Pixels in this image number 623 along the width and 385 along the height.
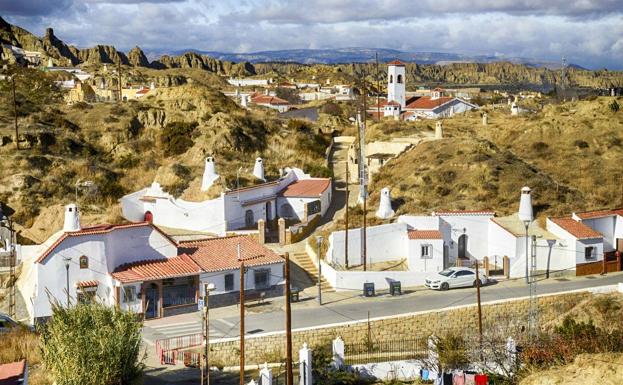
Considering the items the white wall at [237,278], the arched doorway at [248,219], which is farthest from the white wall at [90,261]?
the arched doorway at [248,219]

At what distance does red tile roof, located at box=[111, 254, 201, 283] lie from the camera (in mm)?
27016

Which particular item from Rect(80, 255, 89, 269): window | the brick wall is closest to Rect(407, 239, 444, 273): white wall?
the brick wall

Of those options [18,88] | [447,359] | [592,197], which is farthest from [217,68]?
[447,359]

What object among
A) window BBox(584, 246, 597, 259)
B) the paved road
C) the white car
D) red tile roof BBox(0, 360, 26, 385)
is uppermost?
window BBox(584, 246, 597, 259)

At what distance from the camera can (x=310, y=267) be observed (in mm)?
32250

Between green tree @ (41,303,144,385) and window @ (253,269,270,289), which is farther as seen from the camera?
window @ (253,269,270,289)

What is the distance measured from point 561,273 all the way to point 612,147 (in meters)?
18.7

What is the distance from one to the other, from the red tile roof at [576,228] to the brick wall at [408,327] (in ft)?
12.1

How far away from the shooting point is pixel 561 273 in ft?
105

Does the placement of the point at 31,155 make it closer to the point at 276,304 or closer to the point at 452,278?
the point at 276,304

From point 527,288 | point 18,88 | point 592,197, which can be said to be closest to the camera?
point 527,288

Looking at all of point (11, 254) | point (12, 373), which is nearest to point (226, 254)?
point (11, 254)

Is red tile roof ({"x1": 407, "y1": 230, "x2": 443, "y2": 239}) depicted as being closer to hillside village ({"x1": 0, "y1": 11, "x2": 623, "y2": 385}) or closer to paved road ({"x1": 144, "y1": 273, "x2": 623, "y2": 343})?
hillside village ({"x1": 0, "y1": 11, "x2": 623, "y2": 385})

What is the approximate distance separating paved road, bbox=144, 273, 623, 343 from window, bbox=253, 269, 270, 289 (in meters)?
1.03
